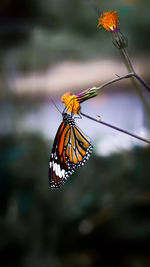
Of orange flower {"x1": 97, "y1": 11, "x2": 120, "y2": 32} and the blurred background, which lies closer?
orange flower {"x1": 97, "y1": 11, "x2": 120, "y2": 32}

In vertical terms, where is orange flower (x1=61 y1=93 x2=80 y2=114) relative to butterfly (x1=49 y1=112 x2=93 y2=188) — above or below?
above

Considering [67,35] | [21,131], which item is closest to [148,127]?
[67,35]

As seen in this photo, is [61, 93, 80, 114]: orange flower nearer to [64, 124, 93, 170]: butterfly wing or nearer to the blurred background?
[64, 124, 93, 170]: butterfly wing

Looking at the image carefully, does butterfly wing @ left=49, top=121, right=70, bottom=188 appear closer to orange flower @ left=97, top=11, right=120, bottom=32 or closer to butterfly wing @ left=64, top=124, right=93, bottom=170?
butterfly wing @ left=64, top=124, right=93, bottom=170

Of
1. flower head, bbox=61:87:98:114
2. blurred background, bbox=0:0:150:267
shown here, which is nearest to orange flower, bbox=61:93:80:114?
flower head, bbox=61:87:98:114

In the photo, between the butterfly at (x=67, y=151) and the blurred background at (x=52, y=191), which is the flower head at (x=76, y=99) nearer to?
the butterfly at (x=67, y=151)

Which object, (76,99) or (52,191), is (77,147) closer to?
(76,99)

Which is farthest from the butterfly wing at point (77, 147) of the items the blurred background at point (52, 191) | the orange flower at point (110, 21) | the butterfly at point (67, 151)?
the blurred background at point (52, 191)
